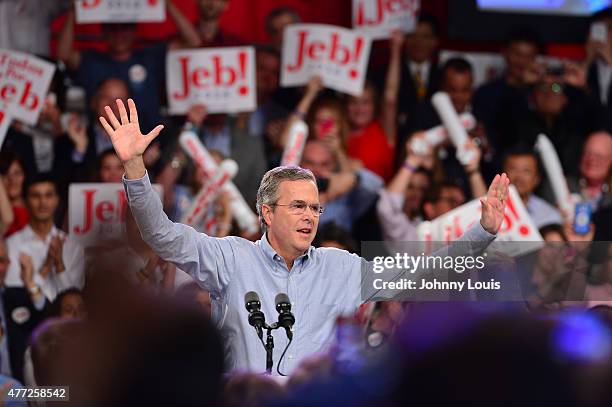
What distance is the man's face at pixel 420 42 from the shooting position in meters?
7.52

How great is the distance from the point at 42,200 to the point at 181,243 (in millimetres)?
2852

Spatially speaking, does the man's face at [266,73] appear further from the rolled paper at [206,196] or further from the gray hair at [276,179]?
the gray hair at [276,179]

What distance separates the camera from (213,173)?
639cm

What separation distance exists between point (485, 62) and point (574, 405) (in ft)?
21.4

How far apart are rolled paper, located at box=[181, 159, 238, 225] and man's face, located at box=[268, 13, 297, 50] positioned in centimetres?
141

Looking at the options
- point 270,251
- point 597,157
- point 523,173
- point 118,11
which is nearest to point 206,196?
point 118,11

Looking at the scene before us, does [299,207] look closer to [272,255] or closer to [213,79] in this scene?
[272,255]

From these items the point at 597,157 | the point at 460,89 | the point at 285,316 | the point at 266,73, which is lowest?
the point at 285,316

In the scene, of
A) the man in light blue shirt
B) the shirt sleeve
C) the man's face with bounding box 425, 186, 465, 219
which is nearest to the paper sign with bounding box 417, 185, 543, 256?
the man's face with bounding box 425, 186, 465, 219

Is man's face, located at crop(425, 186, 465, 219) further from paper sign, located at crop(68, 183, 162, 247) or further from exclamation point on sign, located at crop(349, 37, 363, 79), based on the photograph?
paper sign, located at crop(68, 183, 162, 247)

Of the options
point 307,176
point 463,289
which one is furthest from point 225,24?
point 463,289

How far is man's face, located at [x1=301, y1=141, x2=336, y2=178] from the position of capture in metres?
6.46

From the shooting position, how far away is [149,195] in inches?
138
